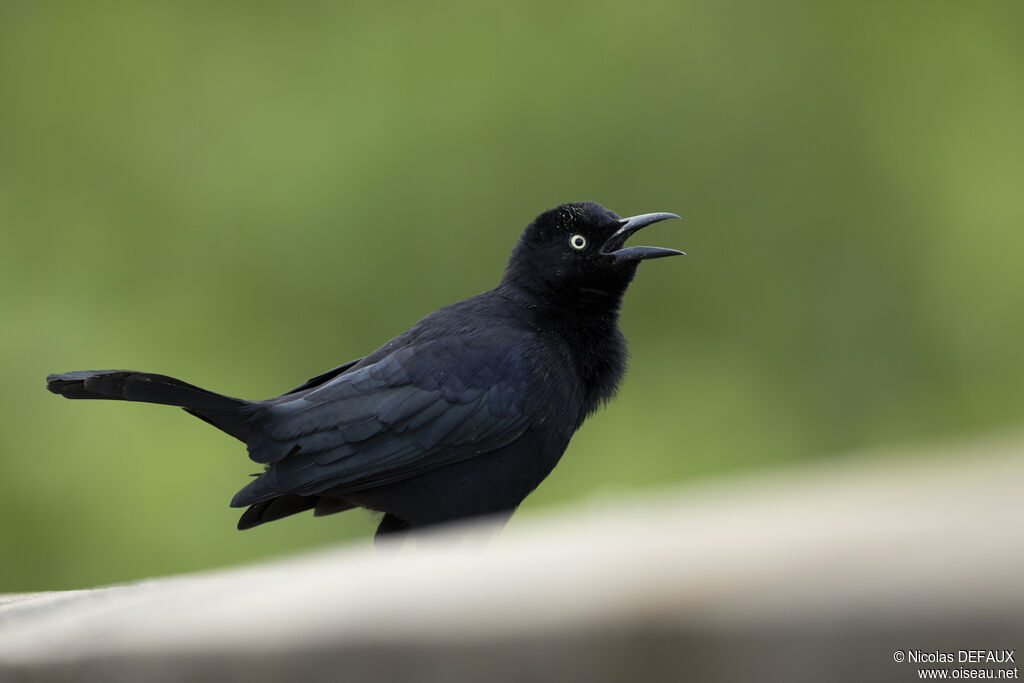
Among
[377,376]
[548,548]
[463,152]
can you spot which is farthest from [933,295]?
[548,548]

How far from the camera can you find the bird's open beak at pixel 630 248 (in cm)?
441

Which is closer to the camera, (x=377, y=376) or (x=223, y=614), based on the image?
(x=223, y=614)

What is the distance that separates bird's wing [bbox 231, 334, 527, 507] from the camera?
147 inches

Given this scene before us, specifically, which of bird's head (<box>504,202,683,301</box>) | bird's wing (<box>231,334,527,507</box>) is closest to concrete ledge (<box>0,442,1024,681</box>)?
bird's wing (<box>231,334,527,507</box>)

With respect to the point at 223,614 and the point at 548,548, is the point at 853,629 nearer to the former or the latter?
the point at 548,548

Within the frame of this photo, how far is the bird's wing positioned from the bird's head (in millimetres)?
432

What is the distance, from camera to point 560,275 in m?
4.38

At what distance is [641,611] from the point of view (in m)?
0.72

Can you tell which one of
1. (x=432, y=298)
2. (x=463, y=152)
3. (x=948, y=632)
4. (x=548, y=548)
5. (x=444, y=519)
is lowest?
(x=948, y=632)

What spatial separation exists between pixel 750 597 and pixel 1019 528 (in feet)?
0.54

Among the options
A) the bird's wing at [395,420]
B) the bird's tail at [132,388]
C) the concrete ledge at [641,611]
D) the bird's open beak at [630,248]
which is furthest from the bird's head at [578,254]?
the concrete ledge at [641,611]

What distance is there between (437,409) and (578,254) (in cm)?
91

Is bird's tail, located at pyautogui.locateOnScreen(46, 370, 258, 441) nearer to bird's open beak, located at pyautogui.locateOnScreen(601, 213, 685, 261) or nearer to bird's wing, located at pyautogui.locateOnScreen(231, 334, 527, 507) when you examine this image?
bird's wing, located at pyautogui.locateOnScreen(231, 334, 527, 507)

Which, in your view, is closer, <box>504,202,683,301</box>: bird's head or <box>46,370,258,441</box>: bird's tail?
<box>46,370,258,441</box>: bird's tail
